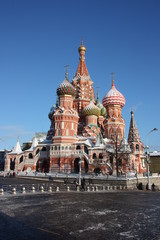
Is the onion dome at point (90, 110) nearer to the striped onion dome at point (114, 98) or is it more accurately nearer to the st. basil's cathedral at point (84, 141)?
the st. basil's cathedral at point (84, 141)

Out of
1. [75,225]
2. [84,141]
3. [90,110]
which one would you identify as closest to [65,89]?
[90,110]

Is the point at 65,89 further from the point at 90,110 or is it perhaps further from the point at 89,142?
the point at 89,142

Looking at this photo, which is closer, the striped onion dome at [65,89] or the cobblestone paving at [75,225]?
the cobblestone paving at [75,225]

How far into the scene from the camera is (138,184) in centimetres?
3378

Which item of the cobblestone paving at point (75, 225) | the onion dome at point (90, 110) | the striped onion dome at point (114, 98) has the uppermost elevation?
the striped onion dome at point (114, 98)

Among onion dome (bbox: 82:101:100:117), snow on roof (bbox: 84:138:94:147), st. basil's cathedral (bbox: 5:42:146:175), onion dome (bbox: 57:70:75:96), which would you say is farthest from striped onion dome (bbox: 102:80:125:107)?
snow on roof (bbox: 84:138:94:147)

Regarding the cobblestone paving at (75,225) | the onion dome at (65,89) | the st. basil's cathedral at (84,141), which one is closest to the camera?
the cobblestone paving at (75,225)

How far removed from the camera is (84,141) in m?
49.3

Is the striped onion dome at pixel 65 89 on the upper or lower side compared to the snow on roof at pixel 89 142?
upper

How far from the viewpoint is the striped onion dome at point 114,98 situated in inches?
2297

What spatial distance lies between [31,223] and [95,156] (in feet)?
121

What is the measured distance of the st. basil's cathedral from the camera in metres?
44.4

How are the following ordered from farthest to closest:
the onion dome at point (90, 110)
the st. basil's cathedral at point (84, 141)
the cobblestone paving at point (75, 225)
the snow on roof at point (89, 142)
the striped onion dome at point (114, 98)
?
the striped onion dome at point (114, 98), the onion dome at point (90, 110), the snow on roof at point (89, 142), the st. basil's cathedral at point (84, 141), the cobblestone paving at point (75, 225)

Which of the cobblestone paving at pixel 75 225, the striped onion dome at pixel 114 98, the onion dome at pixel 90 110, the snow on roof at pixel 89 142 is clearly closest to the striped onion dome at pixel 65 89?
the onion dome at pixel 90 110
